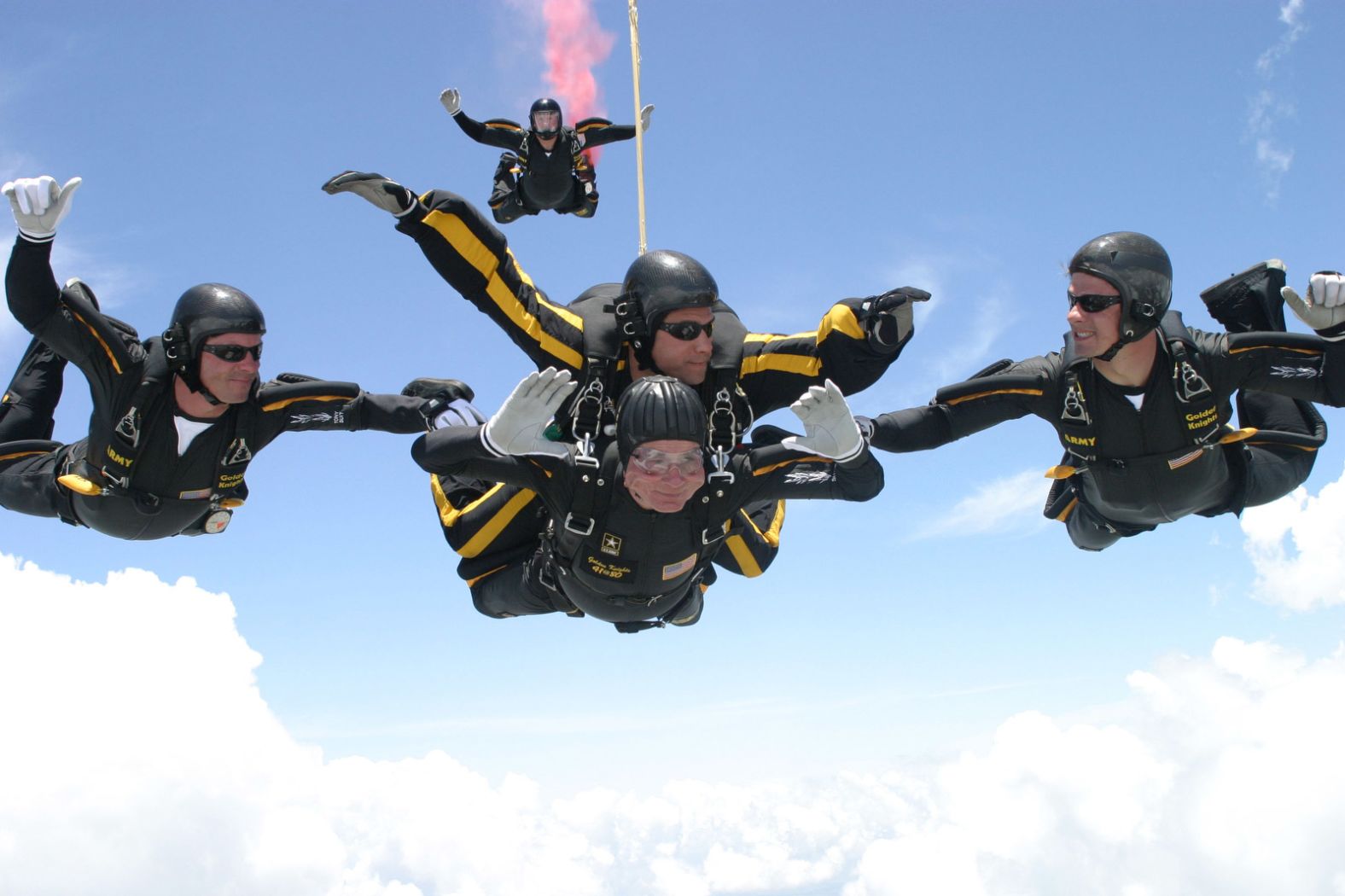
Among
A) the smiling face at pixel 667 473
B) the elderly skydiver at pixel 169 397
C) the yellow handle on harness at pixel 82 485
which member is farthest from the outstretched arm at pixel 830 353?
the yellow handle on harness at pixel 82 485

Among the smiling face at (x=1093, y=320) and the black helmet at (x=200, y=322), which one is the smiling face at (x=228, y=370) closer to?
the black helmet at (x=200, y=322)

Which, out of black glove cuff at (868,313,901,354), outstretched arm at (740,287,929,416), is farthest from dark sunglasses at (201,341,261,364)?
black glove cuff at (868,313,901,354)

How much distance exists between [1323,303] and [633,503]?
4206 mm

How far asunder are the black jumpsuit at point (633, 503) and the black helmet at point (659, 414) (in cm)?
36

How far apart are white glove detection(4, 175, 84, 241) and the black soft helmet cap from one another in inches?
140

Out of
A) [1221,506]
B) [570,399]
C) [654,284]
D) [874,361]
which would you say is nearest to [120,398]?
→ [570,399]

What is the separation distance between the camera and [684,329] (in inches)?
297

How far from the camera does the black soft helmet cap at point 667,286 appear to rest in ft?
24.7

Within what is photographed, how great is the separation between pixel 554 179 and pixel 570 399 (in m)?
5.78

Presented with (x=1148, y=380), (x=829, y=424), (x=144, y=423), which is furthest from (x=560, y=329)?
(x=1148, y=380)

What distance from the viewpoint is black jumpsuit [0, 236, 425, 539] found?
25.7 feet

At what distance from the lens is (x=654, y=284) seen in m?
7.62

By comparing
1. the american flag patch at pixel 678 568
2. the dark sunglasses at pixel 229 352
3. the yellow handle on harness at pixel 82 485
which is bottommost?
the american flag patch at pixel 678 568

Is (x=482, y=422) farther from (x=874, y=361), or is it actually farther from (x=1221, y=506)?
(x=1221, y=506)
